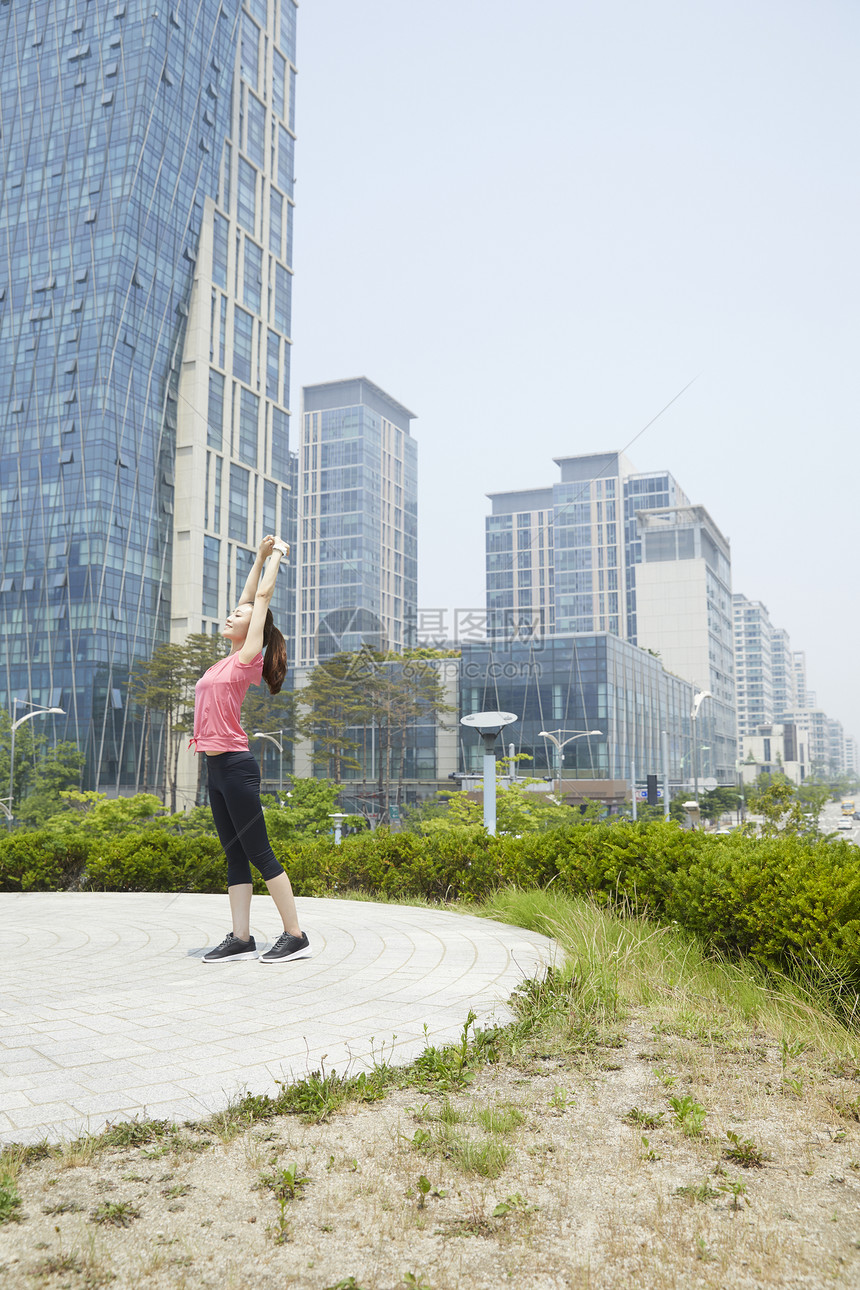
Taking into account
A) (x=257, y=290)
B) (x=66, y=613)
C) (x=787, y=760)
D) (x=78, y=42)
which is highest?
(x=78, y=42)

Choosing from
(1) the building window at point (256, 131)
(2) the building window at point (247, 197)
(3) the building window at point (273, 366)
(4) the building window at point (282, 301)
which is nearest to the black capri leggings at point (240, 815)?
(3) the building window at point (273, 366)

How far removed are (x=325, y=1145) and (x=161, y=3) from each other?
71.1m

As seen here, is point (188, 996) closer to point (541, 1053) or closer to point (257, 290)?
point (541, 1053)

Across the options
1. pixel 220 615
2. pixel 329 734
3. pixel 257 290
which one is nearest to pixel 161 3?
pixel 257 290

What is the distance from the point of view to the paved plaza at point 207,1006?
3002 millimetres

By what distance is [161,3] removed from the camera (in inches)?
2186

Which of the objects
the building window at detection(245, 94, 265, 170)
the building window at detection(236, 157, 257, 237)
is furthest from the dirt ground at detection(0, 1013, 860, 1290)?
the building window at detection(245, 94, 265, 170)

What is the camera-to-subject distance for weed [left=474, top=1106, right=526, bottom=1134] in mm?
2680

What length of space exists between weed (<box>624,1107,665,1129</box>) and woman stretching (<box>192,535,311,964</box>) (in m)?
2.77

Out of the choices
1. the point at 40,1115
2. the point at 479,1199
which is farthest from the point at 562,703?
the point at 479,1199

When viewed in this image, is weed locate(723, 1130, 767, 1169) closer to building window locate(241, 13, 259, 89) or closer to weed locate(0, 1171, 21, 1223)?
weed locate(0, 1171, 21, 1223)

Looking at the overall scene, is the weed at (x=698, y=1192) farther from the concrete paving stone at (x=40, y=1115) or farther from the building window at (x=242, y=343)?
the building window at (x=242, y=343)

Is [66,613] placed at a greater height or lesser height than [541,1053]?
greater

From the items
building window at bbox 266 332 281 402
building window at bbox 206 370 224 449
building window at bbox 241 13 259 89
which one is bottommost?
building window at bbox 206 370 224 449
